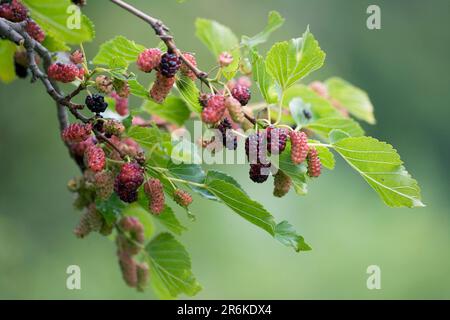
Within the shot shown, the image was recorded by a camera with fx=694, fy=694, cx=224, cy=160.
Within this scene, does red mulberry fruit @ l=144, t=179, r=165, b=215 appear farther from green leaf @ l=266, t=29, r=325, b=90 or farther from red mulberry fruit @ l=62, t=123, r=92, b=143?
green leaf @ l=266, t=29, r=325, b=90

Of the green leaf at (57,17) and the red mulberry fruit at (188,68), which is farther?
the red mulberry fruit at (188,68)

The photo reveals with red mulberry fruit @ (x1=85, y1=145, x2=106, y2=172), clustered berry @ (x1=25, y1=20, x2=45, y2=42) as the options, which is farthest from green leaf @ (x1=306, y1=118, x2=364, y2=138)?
clustered berry @ (x1=25, y1=20, x2=45, y2=42)

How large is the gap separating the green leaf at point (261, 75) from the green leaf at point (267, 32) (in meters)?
0.02

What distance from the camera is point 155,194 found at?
1019 mm

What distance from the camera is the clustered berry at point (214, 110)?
0.91 meters

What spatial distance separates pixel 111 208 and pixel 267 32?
1.32ft

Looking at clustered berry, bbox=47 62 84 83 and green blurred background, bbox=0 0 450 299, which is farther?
green blurred background, bbox=0 0 450 299

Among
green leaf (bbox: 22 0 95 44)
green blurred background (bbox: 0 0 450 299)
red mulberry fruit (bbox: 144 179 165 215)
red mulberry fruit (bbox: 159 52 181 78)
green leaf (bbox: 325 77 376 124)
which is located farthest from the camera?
green blurred background (bbox: 0 0 450 299)

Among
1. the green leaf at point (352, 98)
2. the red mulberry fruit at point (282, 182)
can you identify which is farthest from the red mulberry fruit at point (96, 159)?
the green leaf at point (352, 98)

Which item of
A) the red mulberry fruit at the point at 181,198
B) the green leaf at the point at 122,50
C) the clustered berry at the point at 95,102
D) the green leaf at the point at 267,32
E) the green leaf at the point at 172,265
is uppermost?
the green leaf at the point at 267,32

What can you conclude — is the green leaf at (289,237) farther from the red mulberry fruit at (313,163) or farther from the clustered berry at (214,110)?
the clustered berry at (214,110)

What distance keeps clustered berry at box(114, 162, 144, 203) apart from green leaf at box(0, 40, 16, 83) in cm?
37

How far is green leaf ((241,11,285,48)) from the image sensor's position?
984 mm

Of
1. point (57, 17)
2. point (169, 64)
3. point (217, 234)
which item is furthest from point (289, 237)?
point (217, 234)
